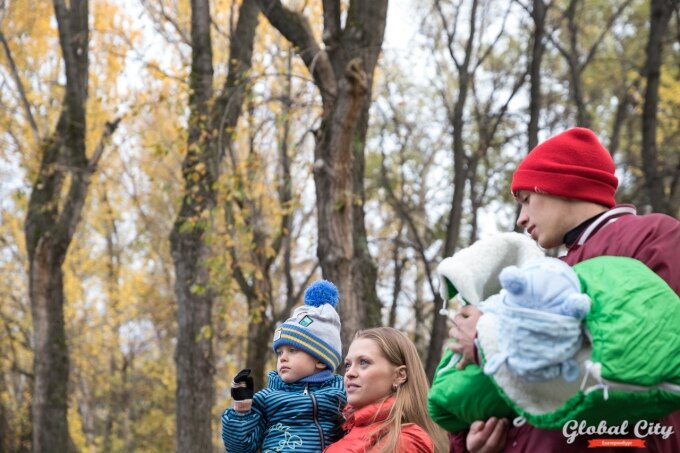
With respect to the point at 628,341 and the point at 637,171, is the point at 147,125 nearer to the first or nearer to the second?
the point at 637,171

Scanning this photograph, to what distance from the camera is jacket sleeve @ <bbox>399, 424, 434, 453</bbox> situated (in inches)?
142

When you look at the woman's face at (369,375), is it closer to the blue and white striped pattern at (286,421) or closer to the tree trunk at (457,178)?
the blue and white striped pattern at (286,421)

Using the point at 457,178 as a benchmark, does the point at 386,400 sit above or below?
below

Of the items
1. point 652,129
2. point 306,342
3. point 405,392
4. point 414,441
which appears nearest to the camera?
point 414,441

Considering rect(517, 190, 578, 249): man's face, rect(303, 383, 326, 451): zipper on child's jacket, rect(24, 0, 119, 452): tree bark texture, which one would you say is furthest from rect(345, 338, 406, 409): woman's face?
rect(24, 0, 119, 452): tree bark texture

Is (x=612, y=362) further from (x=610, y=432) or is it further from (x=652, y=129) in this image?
(x=652, y=129)

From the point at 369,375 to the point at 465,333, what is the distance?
57.9 inches

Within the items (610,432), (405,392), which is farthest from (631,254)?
(405,392)

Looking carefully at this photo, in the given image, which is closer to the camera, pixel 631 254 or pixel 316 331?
pixel 631 254

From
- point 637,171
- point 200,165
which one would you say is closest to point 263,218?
point 200,165

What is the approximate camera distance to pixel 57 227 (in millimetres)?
13781

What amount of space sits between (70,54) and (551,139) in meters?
11.9

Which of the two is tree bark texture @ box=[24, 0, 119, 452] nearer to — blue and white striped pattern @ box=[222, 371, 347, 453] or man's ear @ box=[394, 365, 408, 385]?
Result: blue and white striped pattern @ box=[222, 371, 347, 453]

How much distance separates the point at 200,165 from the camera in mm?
9969
